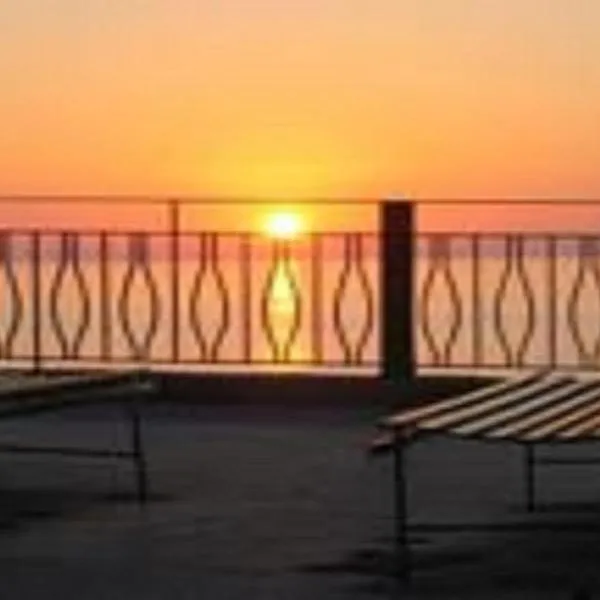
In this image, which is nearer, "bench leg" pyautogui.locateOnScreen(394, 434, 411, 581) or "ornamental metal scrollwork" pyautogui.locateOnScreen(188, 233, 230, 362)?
"bench leg" pyautogui.locateOnScreen(394, 434, 411, 581)

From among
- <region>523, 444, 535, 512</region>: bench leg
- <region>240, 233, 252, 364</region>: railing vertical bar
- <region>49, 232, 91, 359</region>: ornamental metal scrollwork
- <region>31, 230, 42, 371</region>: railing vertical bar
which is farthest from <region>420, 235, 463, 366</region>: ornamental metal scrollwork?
<region>523, 444, 535, 512</region>: bench leg

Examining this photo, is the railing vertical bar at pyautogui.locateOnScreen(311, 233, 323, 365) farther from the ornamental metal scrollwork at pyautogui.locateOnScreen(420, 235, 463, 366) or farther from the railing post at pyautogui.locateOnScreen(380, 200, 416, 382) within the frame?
the railing post at pyautogui.locateOnScreen(380, 200, 416, 382)

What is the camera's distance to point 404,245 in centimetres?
1426

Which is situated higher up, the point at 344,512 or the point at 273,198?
the point at 273,198

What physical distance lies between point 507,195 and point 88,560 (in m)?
9.03

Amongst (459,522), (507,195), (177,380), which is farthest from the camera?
(507,195)

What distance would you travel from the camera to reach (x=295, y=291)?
608 inches

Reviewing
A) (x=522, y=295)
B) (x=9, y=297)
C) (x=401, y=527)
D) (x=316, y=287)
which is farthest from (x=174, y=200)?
(x=401, y=527)

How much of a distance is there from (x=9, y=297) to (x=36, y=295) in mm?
213

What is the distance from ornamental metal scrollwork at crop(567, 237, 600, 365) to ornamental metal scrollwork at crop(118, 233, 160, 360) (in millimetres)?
2510

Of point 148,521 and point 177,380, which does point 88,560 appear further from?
point 177,380

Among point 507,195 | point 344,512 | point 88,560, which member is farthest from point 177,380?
point 88,560

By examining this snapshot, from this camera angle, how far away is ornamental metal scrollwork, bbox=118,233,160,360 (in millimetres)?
15336

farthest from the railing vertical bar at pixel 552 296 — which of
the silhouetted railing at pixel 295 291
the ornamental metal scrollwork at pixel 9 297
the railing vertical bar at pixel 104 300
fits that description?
→ the ornamental metal scrollwork at pixel 9 297
